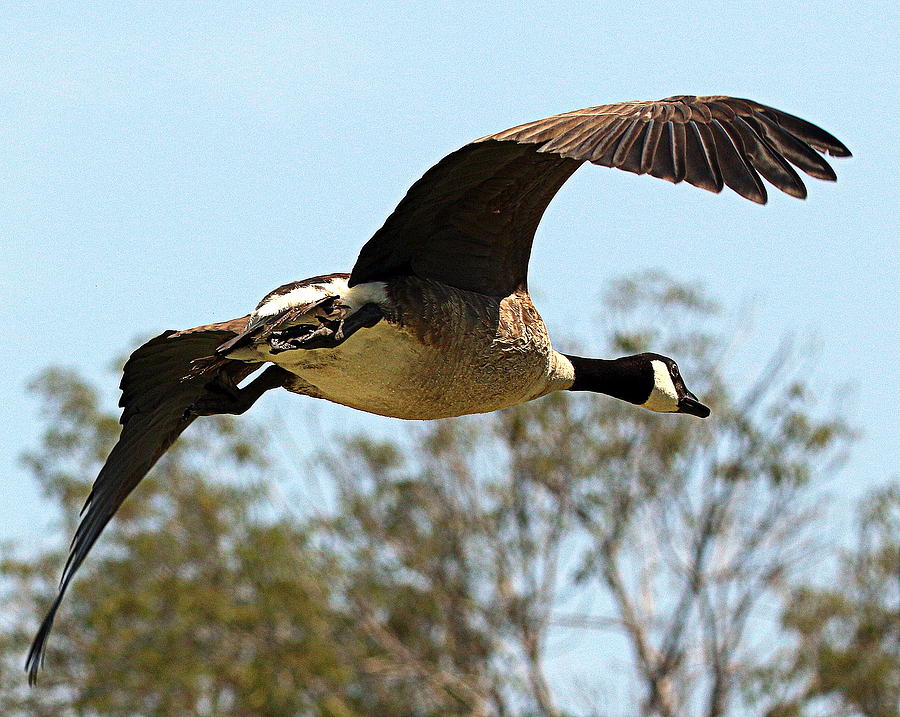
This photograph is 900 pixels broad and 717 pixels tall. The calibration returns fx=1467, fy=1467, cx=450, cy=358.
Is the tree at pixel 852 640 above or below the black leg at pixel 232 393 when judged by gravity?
below

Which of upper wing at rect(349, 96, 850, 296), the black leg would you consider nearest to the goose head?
upper wing at rect(349, 96, 850, 296)

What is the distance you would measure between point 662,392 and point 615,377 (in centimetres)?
31

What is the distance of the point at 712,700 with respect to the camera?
63.3 ft

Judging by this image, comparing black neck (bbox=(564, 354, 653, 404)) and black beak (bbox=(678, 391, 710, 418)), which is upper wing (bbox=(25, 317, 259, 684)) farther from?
black beak (bbox=(678, 391, 710, 418))

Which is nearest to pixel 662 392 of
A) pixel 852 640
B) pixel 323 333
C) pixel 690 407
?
pixel 690 407

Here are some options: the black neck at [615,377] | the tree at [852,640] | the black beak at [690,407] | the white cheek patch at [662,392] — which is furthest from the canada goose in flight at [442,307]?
the tree at [852,640]

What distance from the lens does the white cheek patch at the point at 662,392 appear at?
272 inches

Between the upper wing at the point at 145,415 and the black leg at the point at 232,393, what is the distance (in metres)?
0.05

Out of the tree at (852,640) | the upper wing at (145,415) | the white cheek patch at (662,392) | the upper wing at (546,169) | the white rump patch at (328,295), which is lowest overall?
the tree at (852,640)

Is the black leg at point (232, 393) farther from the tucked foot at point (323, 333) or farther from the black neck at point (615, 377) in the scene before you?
the black neck at point (615, 377)

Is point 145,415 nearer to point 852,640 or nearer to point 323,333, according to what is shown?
point 323,333

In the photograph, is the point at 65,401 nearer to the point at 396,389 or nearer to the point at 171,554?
the point at 171,554

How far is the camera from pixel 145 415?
5.93m

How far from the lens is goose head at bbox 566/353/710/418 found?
660cm
